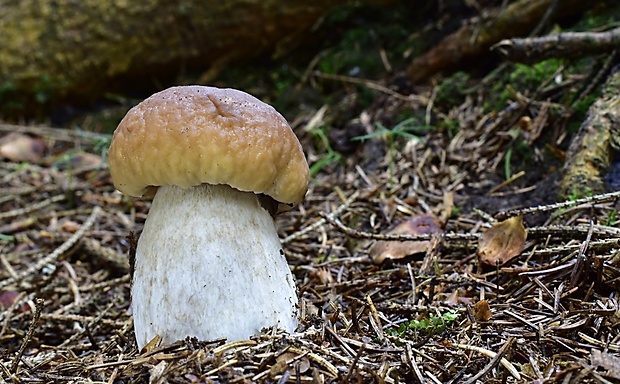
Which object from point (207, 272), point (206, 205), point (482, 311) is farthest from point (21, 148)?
point (482, 311)

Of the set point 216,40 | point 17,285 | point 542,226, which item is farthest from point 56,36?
point 542,226

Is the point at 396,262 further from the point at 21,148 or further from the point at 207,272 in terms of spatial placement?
the point at 21,148

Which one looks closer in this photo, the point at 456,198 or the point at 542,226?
the point at 542,226

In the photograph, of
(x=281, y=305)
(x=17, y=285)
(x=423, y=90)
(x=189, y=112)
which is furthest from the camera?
(x=423, y=90)

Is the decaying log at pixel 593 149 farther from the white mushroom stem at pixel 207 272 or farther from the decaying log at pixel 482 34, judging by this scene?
the white mushroom stem at pixel 207 272

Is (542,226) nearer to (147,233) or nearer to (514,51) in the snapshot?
(514,51)

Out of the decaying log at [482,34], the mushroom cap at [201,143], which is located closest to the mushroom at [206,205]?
the mushroom cap at [201,143]

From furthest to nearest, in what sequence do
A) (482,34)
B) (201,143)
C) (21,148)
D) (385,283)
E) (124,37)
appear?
(124,37) → (21,148) → (482,34) → (385,283) → (201,143)
